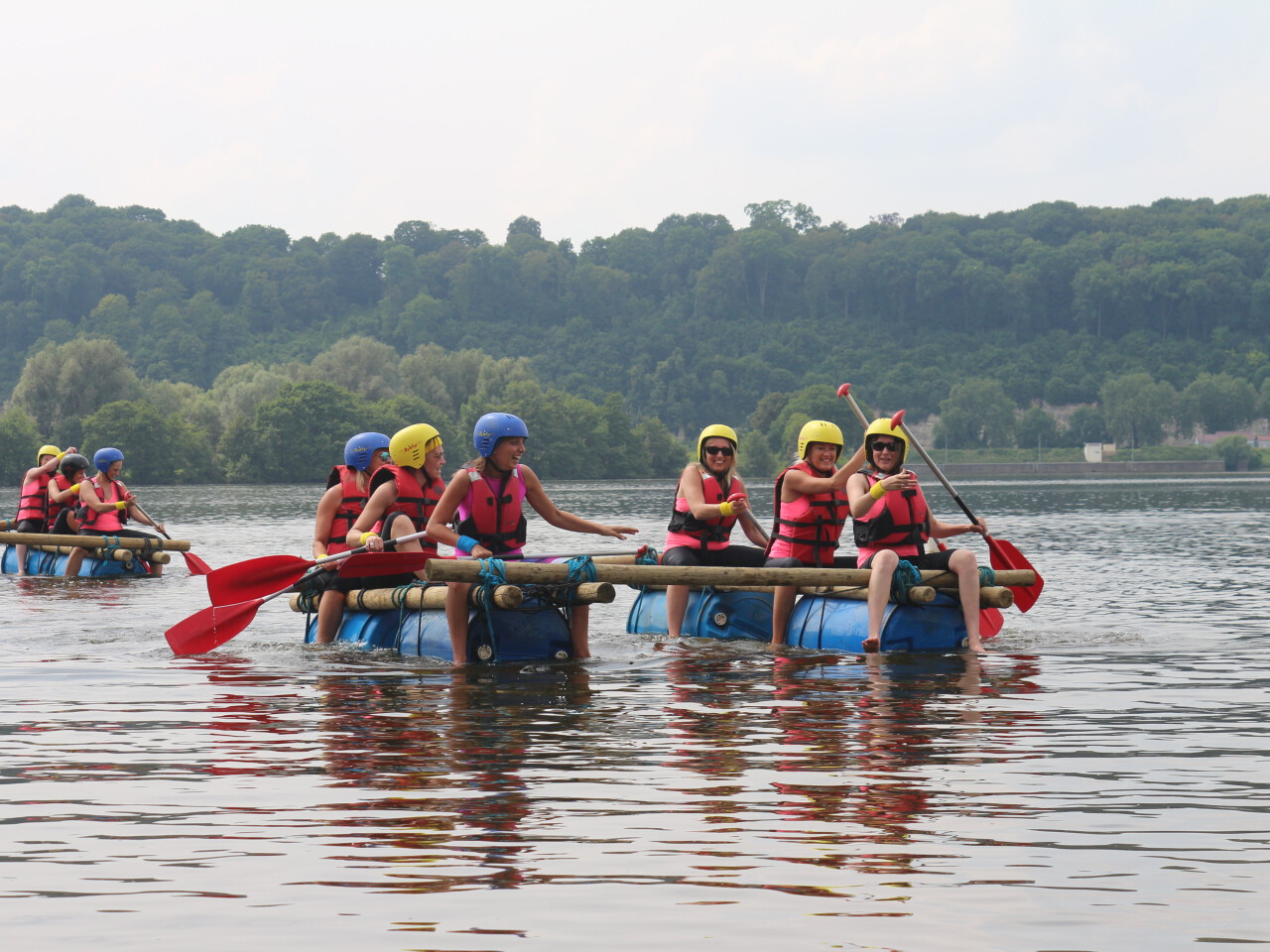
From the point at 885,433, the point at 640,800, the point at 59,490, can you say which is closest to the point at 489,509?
the point at 885,433

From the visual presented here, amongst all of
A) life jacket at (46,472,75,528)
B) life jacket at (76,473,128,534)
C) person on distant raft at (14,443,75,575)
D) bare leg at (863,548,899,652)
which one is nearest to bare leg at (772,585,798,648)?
bare leg at (863,548,899,652)

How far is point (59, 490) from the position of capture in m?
25.5

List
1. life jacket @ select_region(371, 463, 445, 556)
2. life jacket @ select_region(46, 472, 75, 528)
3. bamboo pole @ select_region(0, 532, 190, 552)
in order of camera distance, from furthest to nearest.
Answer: life jacket @ select_region(46, 472, 75, 528) → bamboo pole @ select_region(0, 532, 190, 552) → life jacket @ select_region(371, 463, 445, 556)

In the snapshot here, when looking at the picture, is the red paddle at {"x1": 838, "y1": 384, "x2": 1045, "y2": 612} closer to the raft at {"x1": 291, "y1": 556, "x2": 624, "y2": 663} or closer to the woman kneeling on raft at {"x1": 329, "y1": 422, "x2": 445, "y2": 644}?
the raft at {"x1": 291, "y1": 556, "x2": 624, "y2": 663}

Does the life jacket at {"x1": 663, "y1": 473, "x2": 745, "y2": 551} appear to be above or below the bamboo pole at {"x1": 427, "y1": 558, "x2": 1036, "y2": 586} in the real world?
above

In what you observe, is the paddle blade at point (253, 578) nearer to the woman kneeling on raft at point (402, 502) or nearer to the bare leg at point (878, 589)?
the woman kneeling on raft at point (402, 502)

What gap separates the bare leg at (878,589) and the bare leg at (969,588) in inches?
18.9

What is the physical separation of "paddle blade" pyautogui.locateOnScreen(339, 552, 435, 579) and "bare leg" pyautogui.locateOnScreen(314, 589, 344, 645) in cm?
49

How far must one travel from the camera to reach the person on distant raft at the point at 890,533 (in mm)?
12773

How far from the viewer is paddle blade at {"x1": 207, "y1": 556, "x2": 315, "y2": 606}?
563 inches

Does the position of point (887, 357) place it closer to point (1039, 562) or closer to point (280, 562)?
point (1039, 562)

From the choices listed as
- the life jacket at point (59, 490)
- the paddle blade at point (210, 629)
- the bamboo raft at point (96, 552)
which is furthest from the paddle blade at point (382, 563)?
the life jacket at point (59, 490)

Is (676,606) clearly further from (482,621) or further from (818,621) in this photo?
(482,621)

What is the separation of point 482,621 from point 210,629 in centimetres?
310
